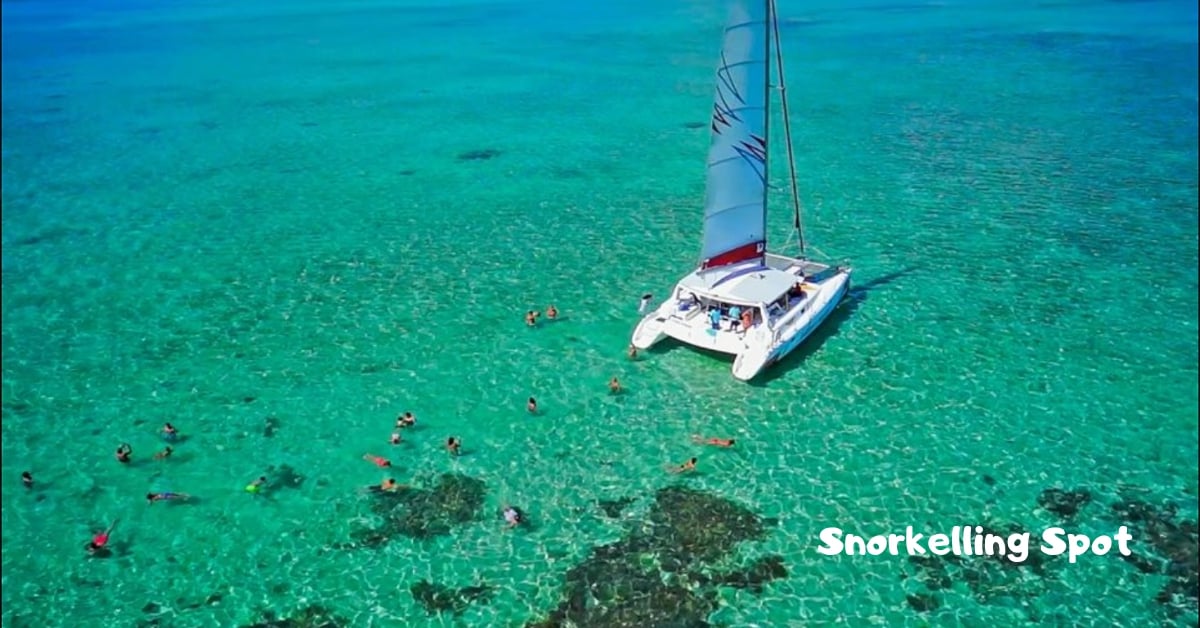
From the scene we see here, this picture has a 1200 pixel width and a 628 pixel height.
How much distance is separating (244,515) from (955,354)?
21783 mm

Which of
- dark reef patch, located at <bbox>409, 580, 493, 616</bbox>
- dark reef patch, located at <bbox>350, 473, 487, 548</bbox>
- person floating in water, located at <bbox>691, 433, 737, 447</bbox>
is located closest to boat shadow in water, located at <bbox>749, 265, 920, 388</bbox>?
person floating in water, located at <bbox>691, 433, 737, 447</bbox>

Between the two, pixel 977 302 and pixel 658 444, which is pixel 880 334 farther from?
pixel 658 444

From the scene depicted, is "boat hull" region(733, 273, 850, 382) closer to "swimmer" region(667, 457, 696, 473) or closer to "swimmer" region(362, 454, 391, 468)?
"swimmer" region(667, 457, 696, 473)

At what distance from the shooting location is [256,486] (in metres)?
24.7

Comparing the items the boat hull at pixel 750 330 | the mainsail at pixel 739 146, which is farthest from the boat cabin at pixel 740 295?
the mainsail at pixel 739 146

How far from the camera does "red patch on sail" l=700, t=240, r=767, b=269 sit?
30.9 meters

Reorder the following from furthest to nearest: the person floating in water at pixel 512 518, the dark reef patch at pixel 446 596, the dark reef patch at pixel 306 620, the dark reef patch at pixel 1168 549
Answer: the person floating in water at pixel 512 518
the dark reef patch at pixel 446 596
the dark reef patch at pixel 306 620
the dark reef patch at pixel 1168 549

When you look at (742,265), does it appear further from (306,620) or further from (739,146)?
(306,620)

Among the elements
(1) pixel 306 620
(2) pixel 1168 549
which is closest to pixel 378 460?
(1) pixel 306 620

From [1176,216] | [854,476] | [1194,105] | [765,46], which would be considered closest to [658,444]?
[854,476]

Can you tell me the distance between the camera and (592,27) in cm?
10531

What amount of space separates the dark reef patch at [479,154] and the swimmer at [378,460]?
3235 cm

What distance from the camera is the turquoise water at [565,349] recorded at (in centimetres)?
2175

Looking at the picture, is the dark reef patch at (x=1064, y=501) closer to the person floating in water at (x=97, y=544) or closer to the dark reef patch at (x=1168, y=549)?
the dark reef patch at (x=1168, y=549)
